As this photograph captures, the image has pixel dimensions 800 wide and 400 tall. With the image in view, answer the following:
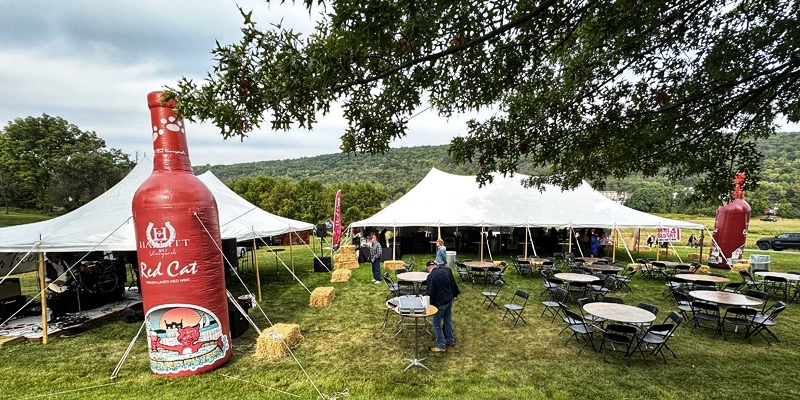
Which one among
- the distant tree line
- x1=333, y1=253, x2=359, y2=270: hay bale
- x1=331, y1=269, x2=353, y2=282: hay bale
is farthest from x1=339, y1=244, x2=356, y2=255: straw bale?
the distant tree line

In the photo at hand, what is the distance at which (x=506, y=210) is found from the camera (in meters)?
14.3

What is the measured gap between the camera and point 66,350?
5973mm

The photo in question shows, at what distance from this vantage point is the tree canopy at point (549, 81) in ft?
7.81

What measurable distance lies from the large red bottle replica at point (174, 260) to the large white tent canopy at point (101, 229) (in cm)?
202

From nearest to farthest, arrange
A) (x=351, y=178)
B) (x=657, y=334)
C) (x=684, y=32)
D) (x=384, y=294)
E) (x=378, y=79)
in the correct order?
(x=378, y=79)
(x=684, y=32)
(x=657, y=334)
(x=384, y=294)
(x=351, y=178)

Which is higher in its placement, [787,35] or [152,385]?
[787,35]

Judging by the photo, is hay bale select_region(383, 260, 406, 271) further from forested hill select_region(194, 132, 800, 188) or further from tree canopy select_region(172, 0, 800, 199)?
forested hill select_region(194, 132, 800, 188)

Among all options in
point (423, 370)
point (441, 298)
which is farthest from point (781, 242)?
point (423, 370)

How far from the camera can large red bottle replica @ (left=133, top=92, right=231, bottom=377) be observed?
4.80 metres

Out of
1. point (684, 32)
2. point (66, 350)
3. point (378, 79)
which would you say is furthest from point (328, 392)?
point (684, 32)

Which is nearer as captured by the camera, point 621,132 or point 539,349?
point 621,132

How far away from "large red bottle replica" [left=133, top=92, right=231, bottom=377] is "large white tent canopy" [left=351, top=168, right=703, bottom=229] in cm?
879

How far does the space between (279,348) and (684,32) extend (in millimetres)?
6591

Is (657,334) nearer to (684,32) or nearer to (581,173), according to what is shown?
(581,173)
